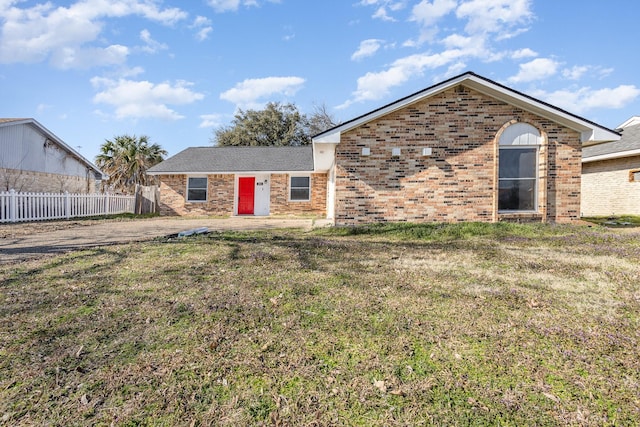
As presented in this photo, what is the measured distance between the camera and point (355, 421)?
1.95m

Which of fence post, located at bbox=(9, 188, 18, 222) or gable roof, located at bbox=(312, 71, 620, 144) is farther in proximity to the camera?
A: fence post, located at bbox=(9, 188, 18, 222)

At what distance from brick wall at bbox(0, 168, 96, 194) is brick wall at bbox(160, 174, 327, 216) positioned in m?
6.37

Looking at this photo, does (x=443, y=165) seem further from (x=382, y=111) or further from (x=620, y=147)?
(x=620, y=147)

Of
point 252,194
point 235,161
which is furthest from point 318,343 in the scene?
point 235,161

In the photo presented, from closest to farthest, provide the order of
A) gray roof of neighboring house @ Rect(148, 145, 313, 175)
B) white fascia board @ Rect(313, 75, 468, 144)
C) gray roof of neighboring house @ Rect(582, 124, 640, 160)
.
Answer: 1. white fascia board @ Rect(313, 75, 468, 144)
2. gray roof of neighboring house @ Rect(582, 124, 640, 160)
3. gray roof of neighboring house @ Rect(148, 145, 313, 175)

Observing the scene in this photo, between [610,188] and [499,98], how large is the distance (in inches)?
375

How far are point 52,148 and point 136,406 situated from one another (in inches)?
888

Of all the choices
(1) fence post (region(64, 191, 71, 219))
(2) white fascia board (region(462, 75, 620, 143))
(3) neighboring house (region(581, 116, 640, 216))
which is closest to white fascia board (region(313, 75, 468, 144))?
(2) white fascia board (region(462, 75, 620, 143))

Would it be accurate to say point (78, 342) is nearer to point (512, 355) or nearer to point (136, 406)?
point (136, 406)

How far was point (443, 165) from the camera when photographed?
1003 cm

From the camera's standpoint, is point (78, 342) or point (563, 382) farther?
point (78, 342)

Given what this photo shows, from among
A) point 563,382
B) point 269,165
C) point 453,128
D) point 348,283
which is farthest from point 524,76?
point 563,382

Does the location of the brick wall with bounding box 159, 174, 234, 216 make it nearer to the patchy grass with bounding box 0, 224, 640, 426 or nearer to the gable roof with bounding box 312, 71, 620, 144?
the gable roof with bounding box 312, 71, 620, 144

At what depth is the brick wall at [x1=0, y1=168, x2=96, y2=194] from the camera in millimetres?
15915
